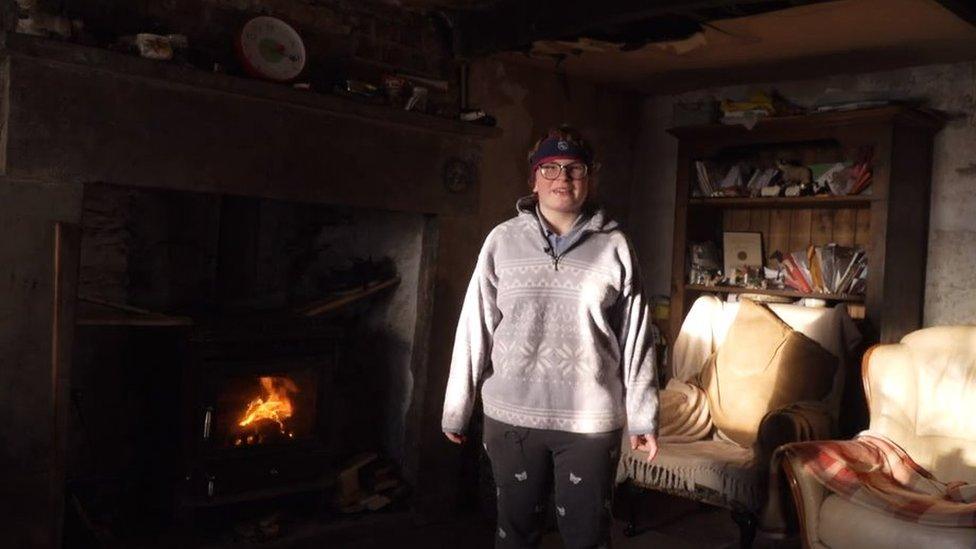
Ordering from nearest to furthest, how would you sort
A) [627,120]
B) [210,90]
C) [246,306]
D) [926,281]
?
[210,90] < [246,306] < [926,281] < [627,120]

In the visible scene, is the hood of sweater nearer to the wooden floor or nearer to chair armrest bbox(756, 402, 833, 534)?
chair armrest bbox(756, 402, 833, 534)

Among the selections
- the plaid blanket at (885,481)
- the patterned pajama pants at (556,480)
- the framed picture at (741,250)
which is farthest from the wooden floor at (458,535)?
the framed picture at (741,250)

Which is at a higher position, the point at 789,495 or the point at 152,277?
the point at 152,277

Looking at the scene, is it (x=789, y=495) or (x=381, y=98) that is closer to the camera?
(x=789, y=495)

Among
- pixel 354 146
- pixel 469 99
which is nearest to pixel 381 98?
pixel 354 146

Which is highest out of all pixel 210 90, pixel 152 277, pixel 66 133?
pixel 210 90

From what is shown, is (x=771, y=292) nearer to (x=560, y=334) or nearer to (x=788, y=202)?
(x=788, y=202)

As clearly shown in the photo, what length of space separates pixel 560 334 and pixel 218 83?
1.46m

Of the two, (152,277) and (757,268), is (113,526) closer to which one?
(152,277)

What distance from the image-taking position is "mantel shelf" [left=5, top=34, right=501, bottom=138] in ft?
7.39

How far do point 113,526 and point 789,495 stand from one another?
2414 mm

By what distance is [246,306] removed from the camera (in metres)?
3.40

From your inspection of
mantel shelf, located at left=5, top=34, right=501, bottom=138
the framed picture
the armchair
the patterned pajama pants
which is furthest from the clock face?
the framed picture

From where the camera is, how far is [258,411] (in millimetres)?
3078
